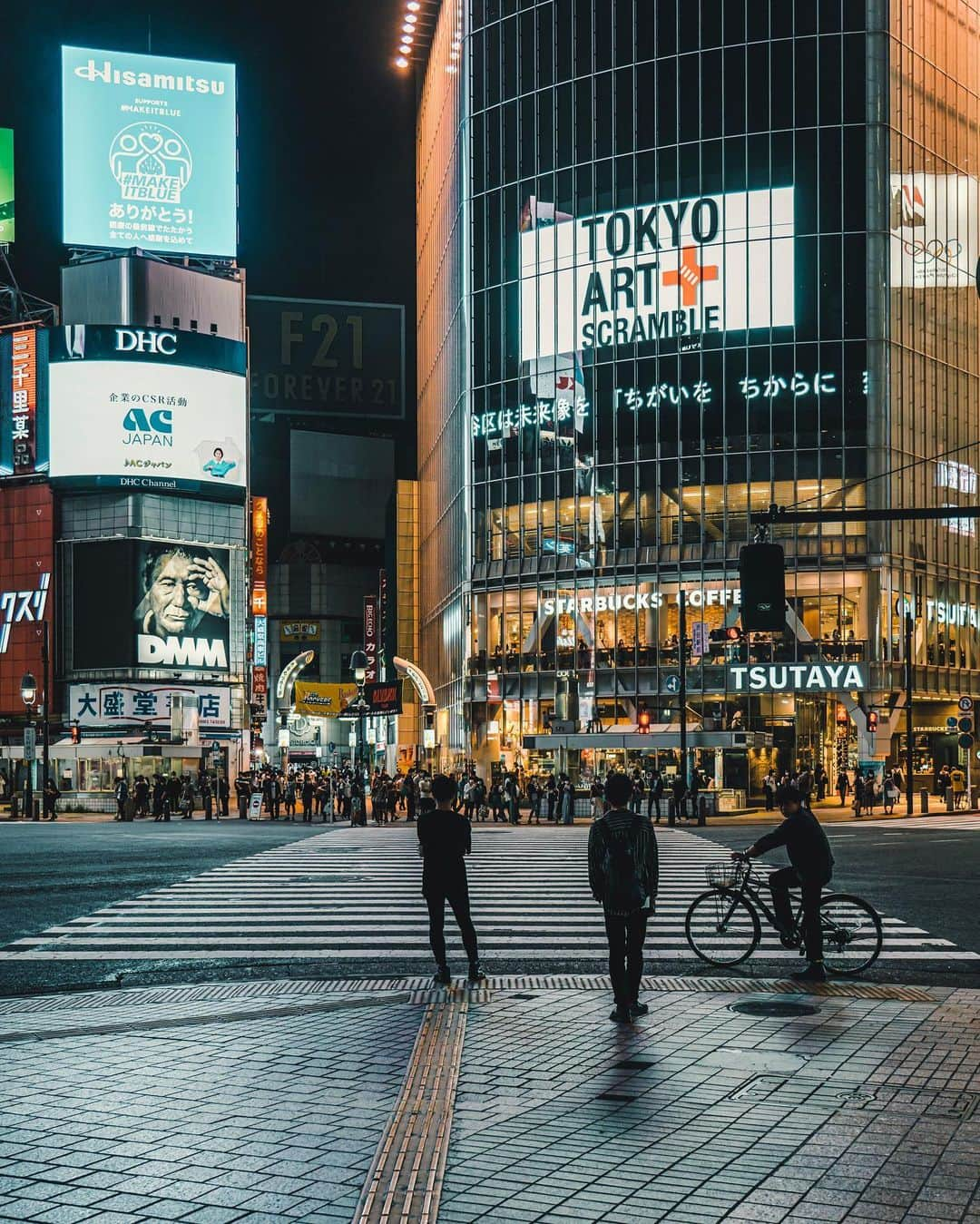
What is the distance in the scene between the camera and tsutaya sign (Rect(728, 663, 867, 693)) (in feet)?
199

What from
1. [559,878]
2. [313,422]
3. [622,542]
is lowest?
[559,878]

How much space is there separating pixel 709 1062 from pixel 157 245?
8659 centimetres

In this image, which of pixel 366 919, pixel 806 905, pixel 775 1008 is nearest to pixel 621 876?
pixel 775 1008

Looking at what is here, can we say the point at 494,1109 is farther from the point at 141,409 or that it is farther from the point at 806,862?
the point at 141,409

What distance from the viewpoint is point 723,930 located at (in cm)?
1381

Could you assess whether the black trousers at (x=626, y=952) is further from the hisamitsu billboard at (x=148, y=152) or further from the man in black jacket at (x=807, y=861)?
the hisamitsu billboard at (x=148, y=152)

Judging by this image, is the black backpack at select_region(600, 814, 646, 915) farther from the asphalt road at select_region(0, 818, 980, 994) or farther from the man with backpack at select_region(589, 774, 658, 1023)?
the asphalt road at select_region(0, 818, 980, 994)

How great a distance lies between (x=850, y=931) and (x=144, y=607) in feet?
241

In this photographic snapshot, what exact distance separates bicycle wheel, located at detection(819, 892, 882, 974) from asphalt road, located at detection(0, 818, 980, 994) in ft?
0.83

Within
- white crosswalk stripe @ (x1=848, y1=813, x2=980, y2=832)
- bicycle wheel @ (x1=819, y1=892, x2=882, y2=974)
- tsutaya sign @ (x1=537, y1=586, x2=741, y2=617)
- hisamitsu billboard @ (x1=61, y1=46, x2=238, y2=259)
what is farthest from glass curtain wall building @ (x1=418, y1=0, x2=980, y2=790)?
bicycle wheel @ (x1=819, y1=892, x2=882, y2=974)

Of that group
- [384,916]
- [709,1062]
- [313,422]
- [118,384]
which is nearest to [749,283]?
[118,384]

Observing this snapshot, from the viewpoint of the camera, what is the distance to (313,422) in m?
141

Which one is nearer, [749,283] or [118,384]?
[749,283]

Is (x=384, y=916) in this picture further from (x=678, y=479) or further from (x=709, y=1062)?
(x=678, y=479)
